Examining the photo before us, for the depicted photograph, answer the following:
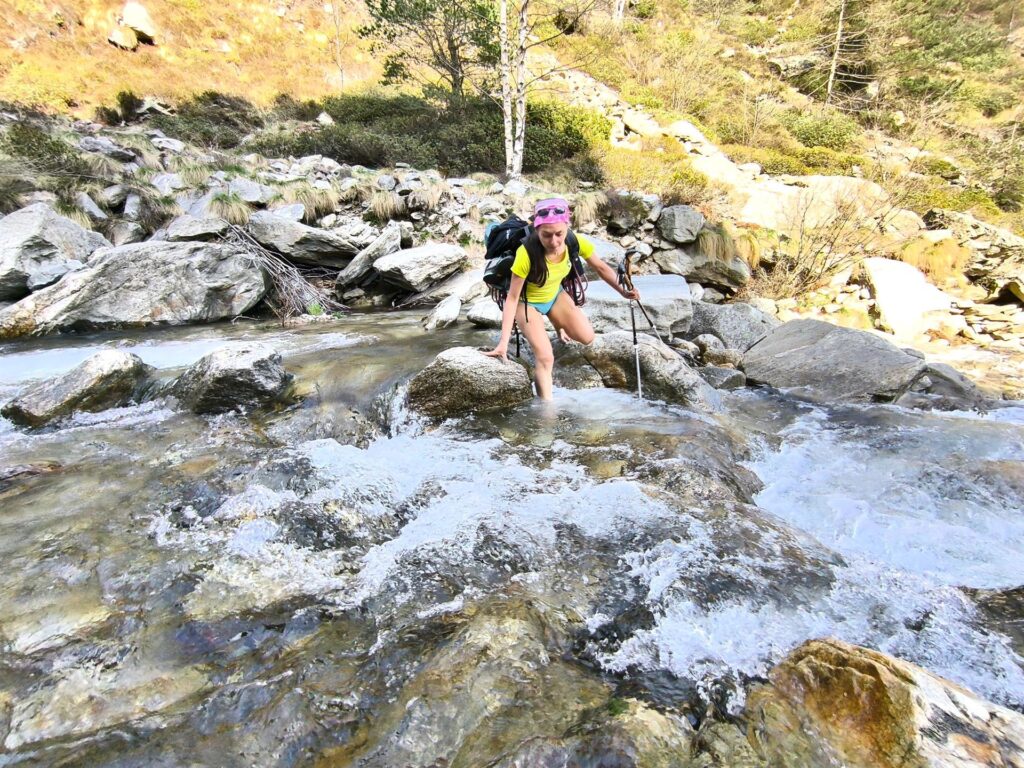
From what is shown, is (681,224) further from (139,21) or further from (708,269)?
(139,21)

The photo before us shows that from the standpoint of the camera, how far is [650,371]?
4.93m

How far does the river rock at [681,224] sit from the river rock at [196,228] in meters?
8.74

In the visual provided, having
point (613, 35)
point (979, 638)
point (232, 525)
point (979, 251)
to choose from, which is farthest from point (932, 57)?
point (232, 525)

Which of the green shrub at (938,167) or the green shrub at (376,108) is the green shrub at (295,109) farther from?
the green shrub at (938,167)

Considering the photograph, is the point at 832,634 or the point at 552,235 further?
the point at 552,235

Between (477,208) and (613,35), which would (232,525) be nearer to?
(477,208)

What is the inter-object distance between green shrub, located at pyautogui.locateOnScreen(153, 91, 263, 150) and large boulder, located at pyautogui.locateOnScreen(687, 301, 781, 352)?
15.4 metres

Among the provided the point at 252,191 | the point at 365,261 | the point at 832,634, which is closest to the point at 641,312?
the point at 365,261

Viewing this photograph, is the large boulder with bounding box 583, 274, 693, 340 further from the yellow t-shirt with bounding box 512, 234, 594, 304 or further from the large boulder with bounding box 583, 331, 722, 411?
the yellow t-shirt with bounding box 512, 234, 594, 304

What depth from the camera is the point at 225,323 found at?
7652 mm

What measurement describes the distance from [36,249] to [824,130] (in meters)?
21.9

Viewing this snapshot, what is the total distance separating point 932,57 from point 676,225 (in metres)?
19.0

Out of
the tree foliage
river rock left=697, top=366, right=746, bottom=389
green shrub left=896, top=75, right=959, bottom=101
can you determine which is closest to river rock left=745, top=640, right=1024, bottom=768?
river rock left=697, top=366, right=746, bottom=389

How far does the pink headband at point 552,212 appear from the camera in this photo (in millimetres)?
3695
